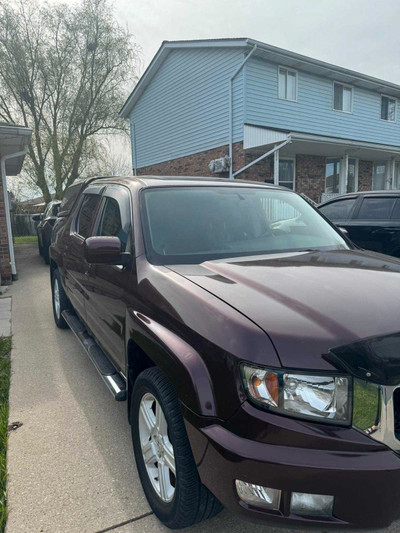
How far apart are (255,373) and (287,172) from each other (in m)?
13.6

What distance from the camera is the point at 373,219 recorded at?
633 centimetres

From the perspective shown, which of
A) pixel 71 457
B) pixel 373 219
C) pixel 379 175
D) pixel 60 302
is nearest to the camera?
pixel 71 457

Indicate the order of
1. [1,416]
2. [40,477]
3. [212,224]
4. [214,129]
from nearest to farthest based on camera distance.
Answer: [40,477]
[212,224]
[1,416]
[214,129]

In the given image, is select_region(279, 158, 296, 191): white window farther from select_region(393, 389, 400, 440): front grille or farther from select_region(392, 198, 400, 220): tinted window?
select_region(393, 389, 400, 440): front grille

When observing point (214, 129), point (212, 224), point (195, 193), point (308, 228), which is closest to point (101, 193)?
point (195, 193)

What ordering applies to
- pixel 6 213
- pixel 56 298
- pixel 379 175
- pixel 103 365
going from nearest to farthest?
pixel 103 365 < pixel 56 298 < pixel 6 213 < pixel 379 175

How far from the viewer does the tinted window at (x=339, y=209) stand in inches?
267

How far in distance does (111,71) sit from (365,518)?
22.5 meters

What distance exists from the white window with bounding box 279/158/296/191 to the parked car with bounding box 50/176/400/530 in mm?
11916

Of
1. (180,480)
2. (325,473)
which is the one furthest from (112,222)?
(325,473)

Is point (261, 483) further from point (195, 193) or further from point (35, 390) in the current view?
point (35, 390)

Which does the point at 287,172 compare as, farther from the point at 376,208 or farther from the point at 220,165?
the point at 376,208

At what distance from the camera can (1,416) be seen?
3059mm

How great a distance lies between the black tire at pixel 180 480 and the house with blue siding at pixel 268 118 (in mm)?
10419
